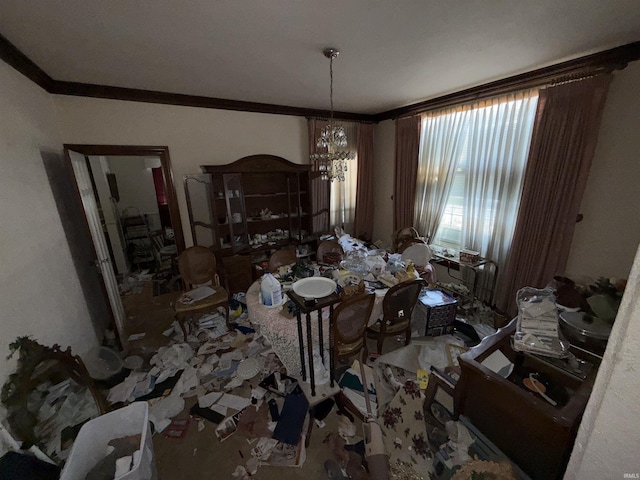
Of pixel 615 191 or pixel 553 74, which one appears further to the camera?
pixel 553 74

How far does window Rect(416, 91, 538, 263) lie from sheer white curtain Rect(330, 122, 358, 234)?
3.54ft

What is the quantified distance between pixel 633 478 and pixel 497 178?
9.67 feet

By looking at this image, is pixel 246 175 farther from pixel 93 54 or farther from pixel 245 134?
pixel 93 54

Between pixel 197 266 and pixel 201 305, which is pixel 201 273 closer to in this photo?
pixel 197 266

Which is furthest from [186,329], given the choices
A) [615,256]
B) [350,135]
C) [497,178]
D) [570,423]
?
[615,256]

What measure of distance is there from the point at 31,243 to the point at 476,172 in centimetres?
418

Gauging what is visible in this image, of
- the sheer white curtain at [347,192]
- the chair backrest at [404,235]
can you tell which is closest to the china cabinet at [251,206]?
the sheer white curtain at [347,192]

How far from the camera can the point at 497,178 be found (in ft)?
9.20

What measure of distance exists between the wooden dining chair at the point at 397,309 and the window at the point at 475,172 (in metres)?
1.60

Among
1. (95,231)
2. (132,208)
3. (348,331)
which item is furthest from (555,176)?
(132,208)

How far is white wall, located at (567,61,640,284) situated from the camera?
199cm

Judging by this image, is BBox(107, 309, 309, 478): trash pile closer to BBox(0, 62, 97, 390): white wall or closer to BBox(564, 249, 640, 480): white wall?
BBox(0, 62, 97, 390): white wall

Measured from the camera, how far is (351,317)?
1.66 metres

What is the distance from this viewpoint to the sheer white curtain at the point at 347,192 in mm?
4105
